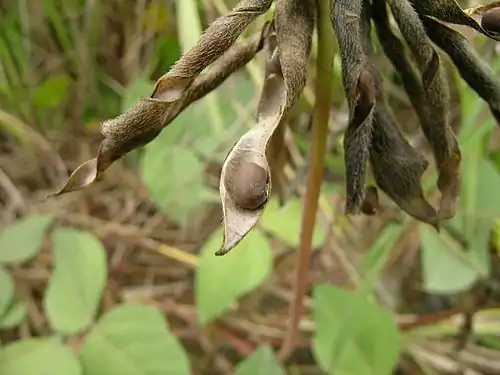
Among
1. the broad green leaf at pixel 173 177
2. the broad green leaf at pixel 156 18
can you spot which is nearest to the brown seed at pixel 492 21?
the broad green leaf at pixel 173 177

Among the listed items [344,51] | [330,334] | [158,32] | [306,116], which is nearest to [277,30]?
[344,51]

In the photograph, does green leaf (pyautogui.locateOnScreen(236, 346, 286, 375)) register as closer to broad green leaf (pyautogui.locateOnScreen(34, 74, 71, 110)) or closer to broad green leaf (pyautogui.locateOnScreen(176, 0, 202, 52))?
broad green leaf (pyautogui.locateOnScreen(176, 0, 202, 52))

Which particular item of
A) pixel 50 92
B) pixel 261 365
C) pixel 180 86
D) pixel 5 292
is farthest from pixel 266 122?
pixel 50 92

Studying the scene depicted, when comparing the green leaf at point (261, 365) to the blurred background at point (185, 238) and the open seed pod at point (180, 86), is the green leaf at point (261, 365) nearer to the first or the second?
the blurred background at point (185, 238)

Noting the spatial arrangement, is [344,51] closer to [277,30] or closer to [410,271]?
[277,30]

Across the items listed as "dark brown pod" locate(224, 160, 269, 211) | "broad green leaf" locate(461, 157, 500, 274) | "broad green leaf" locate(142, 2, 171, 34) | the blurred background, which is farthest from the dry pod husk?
"broad green leaf" locate(142, 2, 171, 34)

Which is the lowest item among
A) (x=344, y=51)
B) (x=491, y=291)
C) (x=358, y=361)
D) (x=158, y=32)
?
(x=491, y=291)

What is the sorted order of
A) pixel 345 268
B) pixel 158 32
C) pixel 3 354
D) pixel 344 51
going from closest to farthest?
pixel 344 51 < pixel 3 354 < pixel 345 268 < pixel 158 32
